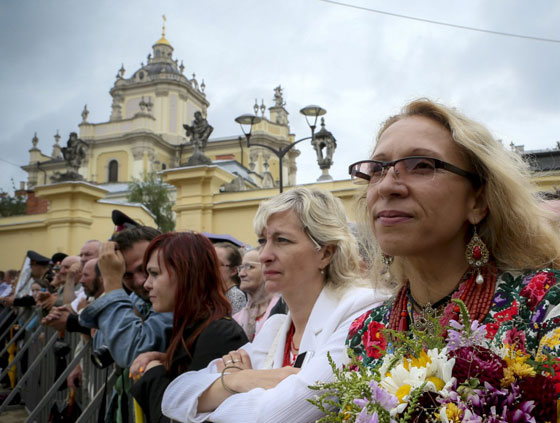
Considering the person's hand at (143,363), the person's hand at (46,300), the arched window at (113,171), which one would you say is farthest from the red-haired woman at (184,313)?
the arched window at (113,171)

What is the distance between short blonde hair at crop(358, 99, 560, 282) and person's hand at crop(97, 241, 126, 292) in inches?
102

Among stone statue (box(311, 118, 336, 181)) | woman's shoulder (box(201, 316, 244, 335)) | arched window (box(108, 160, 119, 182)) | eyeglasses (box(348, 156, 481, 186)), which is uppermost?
arched window (box(108, 160, 119, 182))

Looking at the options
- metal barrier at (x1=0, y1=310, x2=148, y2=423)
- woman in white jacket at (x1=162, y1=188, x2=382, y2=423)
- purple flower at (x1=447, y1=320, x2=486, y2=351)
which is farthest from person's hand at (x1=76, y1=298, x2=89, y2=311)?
purple flower at (x1=447, y1=320, x2=486, y2=351)

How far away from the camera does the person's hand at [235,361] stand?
2.40 metres

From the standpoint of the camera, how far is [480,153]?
1672mm

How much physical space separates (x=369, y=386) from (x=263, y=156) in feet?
197

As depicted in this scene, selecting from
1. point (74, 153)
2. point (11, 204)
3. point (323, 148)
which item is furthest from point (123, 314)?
point (11, 204)

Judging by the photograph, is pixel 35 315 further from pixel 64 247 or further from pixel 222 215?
pixel 64 247

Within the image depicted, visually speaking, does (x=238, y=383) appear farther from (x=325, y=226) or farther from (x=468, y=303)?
(x=468, y=303)

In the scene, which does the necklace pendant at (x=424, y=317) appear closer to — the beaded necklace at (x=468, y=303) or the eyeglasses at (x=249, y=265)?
the beaded necklace at (x=468, y=303)

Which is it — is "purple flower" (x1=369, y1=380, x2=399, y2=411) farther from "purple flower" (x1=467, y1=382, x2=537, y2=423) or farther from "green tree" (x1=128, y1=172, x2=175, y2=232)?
"green tree" (x1=128, y1=172, x2=175, y2=232)

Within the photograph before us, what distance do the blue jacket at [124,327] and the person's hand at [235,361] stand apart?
0.85m

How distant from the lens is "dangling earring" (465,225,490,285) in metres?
1.65

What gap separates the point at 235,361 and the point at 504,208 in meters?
1.44
